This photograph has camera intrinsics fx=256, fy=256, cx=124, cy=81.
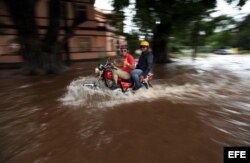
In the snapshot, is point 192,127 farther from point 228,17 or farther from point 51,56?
point 228,17

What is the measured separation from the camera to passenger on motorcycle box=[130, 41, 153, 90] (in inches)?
333

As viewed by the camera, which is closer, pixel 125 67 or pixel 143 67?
pixel 125 67

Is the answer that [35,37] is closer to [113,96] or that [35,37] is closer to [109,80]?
[109,80]

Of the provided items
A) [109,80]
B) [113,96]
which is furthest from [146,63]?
[113,96]

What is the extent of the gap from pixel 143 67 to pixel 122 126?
3394 millimetres

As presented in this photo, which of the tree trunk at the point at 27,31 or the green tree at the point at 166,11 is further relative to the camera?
the green tree at the point at 166,11

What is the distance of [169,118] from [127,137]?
66.6 inches

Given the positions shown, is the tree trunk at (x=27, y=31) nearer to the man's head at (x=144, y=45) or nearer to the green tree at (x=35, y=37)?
the green tree at (x=35, y=37)

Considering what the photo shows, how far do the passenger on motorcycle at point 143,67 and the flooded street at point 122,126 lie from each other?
570 millimetres

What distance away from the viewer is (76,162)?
418 centimetres

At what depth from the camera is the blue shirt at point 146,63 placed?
28.0ft

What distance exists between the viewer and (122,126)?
5.88 meters

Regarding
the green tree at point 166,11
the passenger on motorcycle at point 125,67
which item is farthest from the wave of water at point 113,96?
the green tree at point 166,11

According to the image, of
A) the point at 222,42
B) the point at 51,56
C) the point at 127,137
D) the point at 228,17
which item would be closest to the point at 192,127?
the point at 127,137
